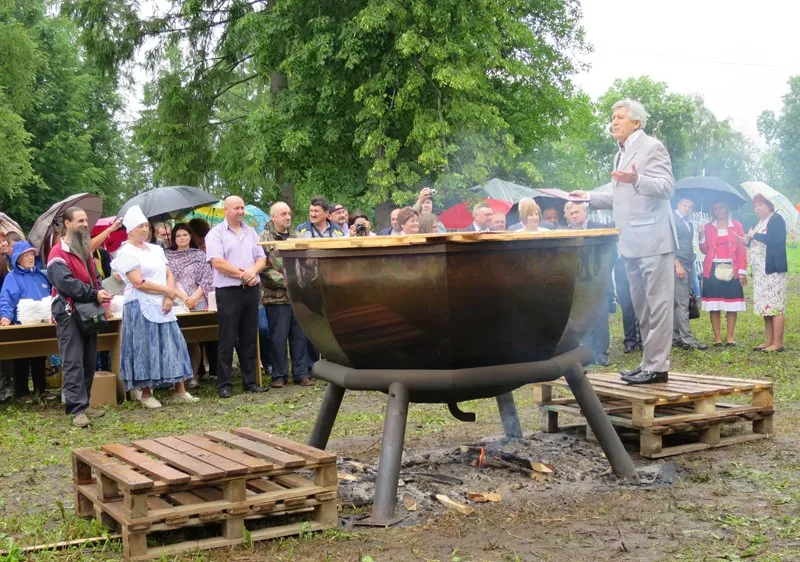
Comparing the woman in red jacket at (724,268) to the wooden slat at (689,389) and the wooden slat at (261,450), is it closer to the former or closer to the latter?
the wooden slat at (689,389)

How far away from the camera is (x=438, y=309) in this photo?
173 inches

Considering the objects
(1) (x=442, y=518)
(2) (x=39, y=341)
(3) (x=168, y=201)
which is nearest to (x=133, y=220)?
(2) (x=39, y=341)

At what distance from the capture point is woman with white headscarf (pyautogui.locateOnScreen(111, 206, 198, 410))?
861 centimetres

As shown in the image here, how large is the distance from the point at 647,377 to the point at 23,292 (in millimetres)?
6557

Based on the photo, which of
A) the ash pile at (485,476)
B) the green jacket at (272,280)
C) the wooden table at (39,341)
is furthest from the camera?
the green jacket at (272,280)

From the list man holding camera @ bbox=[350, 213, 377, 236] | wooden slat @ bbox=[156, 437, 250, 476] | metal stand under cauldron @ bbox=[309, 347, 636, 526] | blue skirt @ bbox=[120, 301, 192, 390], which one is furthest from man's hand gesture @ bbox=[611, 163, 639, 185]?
man holding camera @ bbox=[350, 213, 377, 236]

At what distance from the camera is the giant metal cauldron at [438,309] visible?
4363mm

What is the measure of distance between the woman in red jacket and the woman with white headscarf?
6757 mm

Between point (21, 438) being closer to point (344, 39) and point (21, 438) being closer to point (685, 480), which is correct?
point (685, 480)

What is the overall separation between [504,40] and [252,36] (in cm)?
614

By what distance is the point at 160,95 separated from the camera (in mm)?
23500

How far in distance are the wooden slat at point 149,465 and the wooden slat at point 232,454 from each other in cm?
29

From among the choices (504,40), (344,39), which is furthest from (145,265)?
(504,40)

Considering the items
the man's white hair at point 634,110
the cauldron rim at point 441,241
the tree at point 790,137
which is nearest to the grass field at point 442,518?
the cauldron rim at point 441,241
